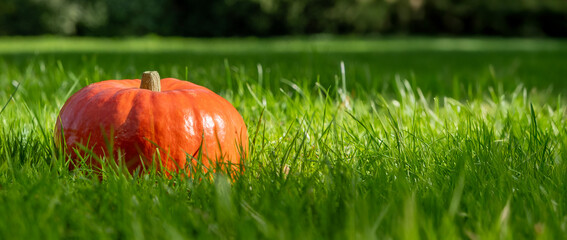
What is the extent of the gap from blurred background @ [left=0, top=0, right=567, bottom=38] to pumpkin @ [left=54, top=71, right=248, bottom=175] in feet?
73.5

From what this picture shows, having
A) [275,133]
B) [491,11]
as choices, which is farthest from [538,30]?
[275,133]

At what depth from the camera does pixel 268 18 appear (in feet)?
80.8

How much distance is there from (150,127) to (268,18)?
23.8 metres

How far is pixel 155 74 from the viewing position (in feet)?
5.01

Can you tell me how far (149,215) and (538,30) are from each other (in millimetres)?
23894

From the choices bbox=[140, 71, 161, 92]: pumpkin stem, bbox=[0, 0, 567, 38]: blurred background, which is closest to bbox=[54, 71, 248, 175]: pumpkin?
bbox=[140, 71, 161, 92]: pumpkin stem

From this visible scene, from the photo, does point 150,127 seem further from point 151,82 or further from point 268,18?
point 268,18

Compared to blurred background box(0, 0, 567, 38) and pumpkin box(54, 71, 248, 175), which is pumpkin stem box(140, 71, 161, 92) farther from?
blurred background box(0, 0, 567, 38)

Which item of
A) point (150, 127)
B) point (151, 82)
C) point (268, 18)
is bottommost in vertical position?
point (150, 127)

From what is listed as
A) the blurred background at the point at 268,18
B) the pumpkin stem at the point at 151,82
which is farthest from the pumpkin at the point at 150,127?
the blurred background at the point at 268,18

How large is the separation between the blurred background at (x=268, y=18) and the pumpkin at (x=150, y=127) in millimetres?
22399

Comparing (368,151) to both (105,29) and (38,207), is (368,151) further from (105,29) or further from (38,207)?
(105,29)

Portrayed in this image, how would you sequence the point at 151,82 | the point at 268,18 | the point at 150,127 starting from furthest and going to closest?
the point at 268,18 < the point at 151,82 < the point at 150,127

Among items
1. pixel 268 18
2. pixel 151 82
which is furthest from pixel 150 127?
pixel 268 18
